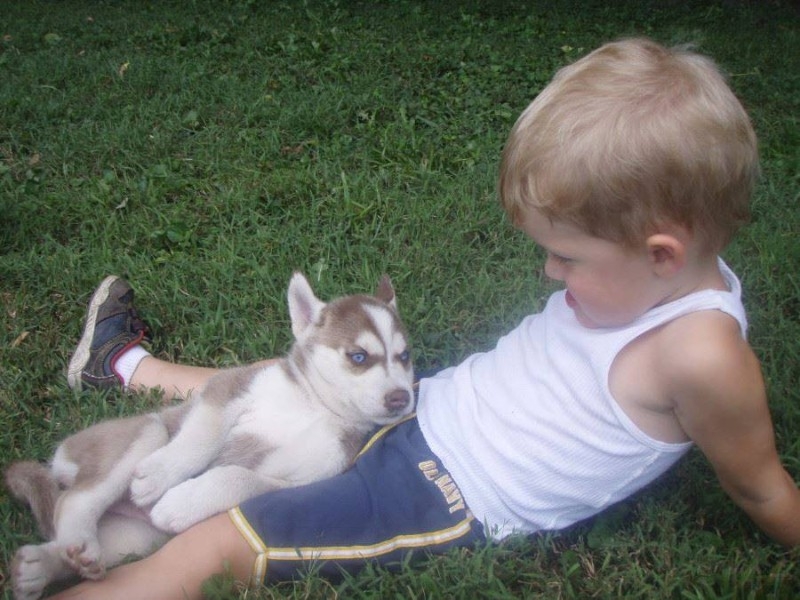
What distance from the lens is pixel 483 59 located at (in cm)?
729

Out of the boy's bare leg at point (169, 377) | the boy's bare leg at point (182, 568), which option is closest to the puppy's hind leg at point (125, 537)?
the boy's bare leg at point (182, 568)

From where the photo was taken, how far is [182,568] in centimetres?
238

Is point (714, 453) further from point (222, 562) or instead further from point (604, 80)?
point (222, 562)

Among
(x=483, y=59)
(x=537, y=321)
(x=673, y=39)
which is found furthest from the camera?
(x=673, y=39)

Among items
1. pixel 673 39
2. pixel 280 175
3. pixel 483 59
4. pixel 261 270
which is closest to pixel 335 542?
pixel 261 270

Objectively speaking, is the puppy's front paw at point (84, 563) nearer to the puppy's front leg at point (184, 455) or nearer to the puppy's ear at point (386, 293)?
the puppy's front leg at point (184, 455)

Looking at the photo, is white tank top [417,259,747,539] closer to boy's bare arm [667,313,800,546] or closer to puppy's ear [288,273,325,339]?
boy's bare arm [667,313,800,546]

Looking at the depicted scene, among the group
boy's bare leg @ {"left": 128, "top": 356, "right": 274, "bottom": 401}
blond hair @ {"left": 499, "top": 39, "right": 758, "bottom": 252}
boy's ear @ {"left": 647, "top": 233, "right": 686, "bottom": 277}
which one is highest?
blond hair @ {"left": 499, "top": 39, "right": 758, "bottom": 252}

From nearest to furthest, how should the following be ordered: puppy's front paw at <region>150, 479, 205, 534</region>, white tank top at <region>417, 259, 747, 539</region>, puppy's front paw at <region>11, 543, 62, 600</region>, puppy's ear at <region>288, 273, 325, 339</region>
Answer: puppy's front paw at <region>11, 543, 62, 600</region> < white tank top at <region>417, 259, 747, 539</region> < puppy's front paw at <region>150, 479, 205, 534</region> < puppy's ear at <region>288, 273, 325, 339</region>

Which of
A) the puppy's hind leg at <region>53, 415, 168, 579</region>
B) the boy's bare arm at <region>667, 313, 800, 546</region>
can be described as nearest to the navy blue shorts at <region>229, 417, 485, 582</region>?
the puppy's hind leg at <region>53, 415, 168, 579</region>

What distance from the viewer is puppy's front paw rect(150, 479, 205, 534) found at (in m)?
2.55

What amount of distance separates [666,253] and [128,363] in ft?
8.19

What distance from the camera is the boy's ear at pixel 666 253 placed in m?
2.16

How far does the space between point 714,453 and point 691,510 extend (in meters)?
0.59
